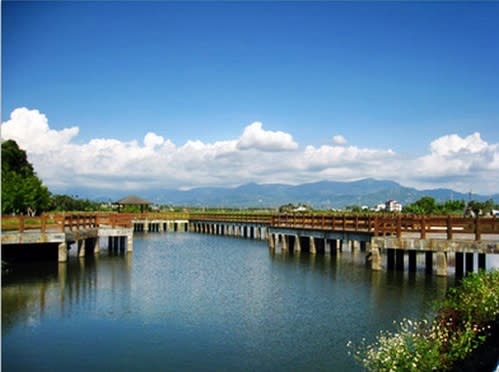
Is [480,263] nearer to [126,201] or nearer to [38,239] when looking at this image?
[38,239]

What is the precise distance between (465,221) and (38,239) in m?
19.6

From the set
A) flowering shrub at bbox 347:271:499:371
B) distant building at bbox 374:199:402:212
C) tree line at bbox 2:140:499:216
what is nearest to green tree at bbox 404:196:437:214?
tree line at bbox 2:140:499:216

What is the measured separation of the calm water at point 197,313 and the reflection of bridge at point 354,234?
1.44 meters

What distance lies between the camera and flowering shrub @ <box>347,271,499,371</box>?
934cm

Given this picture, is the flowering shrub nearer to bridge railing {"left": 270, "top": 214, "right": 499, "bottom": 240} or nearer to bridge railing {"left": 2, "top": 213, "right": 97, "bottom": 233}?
bridge railing {"left": 270, "top": 214, "right": 499, "bottom": 240}

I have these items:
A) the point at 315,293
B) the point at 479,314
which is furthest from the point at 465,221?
the point at 479,314

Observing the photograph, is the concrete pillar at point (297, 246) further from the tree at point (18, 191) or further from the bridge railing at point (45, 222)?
the tree at point (18, 191)

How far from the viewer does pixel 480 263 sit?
2561cm

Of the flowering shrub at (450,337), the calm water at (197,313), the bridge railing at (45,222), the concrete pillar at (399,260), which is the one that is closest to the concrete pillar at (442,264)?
the calm water at (197,313)

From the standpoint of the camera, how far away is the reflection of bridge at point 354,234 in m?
23.7

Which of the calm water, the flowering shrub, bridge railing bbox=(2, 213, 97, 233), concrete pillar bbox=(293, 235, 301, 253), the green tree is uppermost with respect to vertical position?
the green tree

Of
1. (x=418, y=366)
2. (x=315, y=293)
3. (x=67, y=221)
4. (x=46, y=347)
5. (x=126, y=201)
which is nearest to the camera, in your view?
(x=418, y=366)

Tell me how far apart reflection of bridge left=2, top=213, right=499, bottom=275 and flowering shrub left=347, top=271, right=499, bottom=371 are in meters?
11.1

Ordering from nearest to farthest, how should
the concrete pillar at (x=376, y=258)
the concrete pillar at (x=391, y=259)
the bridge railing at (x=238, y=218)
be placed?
the concrete pillar at (x=376, y=258)
the concrete pillar at (x=391, y=259)
the bridge railing at (x=238, y=218)
